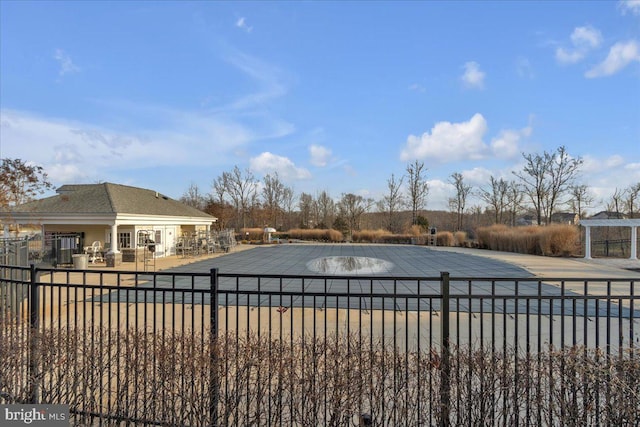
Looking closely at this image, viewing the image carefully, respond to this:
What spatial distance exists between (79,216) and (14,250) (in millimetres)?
11956

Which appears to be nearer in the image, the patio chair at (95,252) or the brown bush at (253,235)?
the patio chair at (95,252)

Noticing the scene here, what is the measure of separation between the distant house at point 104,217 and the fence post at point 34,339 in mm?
15001

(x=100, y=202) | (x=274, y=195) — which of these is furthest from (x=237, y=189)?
(x=100, y=202)

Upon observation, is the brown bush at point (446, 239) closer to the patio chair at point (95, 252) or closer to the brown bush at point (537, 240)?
the brown bush at point (537, 240)

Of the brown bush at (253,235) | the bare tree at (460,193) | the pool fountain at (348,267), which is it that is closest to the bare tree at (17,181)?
the pool fountain at (348,267)

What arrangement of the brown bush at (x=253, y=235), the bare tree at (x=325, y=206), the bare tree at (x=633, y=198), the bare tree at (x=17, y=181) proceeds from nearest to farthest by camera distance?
the bare tree at (x=17, y=181)
the bare tree at (x=633, y=198)
the brown bush at (x=253, y=235)
the bare tree at (x=325, y=206)

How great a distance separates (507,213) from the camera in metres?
36.7

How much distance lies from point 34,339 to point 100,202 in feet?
59.0

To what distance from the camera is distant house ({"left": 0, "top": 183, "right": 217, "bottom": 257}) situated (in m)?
16.9

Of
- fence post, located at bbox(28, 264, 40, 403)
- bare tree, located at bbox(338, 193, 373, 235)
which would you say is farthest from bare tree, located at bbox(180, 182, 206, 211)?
fence post, located at bbox(28, 264, 40, 403)

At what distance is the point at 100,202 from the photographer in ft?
60.1

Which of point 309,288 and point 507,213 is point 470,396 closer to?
point 309,288

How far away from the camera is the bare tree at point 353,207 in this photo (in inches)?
1528

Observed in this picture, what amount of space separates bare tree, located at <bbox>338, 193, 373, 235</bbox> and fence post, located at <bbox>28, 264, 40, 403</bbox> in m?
35.6
